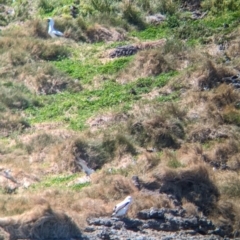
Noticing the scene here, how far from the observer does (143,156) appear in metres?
22.2

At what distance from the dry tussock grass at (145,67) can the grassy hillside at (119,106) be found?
3 cm

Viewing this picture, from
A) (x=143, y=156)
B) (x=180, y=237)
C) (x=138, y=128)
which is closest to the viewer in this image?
(x=180, y=237)

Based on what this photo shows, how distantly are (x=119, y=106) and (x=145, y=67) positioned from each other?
7.79 ft

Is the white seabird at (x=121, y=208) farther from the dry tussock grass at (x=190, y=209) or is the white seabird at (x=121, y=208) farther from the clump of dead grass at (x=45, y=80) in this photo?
the clump of dead grass at (x=45, y=80)

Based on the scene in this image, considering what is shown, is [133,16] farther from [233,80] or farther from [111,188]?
[111,188]

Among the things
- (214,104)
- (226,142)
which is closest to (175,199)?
(226,142)

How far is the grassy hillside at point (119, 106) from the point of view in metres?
20.7

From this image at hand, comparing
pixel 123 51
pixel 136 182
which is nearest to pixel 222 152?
pixel 136 182

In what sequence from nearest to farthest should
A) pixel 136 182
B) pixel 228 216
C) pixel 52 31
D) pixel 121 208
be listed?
pixel 121 208
pixel 228 216
pixel 136 182
pixel 52 31

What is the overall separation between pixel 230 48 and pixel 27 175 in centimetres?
928

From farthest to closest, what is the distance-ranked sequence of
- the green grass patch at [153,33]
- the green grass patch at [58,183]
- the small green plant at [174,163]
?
1. the green grass patch at [153,33]
2. the small green plant at [174,163]
3. the green grass patch at [58,183]

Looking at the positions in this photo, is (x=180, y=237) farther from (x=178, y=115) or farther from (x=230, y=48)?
(x=230, y=48)

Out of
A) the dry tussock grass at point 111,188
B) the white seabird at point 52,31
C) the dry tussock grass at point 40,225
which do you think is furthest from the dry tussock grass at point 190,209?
the white seabird at point 52,31

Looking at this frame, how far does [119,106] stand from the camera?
83.8 ft
